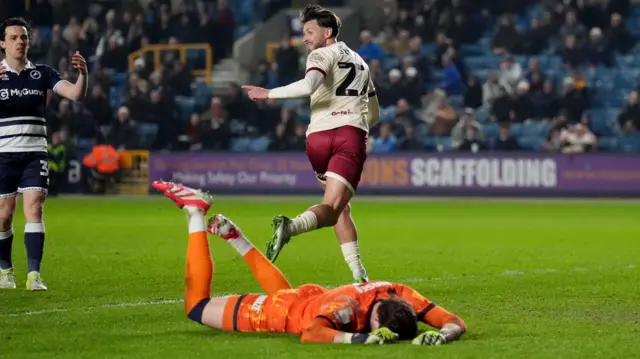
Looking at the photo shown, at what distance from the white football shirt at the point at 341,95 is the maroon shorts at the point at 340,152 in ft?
0.20

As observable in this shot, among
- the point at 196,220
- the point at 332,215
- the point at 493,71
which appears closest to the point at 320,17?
the point at 332,215

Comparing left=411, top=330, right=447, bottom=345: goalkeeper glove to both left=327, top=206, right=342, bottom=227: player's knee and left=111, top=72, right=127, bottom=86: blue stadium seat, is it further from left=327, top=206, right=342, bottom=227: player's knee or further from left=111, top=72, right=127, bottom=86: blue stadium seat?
left=111, top=72, right=127, bottom=86: blue stadium seat

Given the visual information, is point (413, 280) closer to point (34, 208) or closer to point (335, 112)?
point (335, 112)

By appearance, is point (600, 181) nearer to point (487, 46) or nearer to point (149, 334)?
point (487, 46)

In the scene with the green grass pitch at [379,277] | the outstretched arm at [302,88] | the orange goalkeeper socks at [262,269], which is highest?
the outstretched arm at [302,88]

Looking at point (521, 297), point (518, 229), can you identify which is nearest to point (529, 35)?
point (518, 229)

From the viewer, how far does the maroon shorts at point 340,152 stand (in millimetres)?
9945

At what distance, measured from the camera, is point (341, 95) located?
33.1 ft

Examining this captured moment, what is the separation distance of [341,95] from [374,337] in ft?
10.9

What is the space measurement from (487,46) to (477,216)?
11.2 metres

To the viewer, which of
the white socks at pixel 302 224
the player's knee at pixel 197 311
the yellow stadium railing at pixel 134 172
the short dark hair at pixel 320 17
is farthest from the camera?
the yellow stadium railing at pixel 134 172

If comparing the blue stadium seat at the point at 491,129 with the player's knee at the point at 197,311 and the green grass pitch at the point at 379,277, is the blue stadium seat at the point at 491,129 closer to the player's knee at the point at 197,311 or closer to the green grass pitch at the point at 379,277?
the green grass pitch at the point at 379,277

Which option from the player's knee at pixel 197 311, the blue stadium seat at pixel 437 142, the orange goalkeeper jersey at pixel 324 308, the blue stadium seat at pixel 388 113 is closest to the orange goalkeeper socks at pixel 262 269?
the orange goalkeeper jersey at pixel 324 308

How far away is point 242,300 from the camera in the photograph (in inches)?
312
